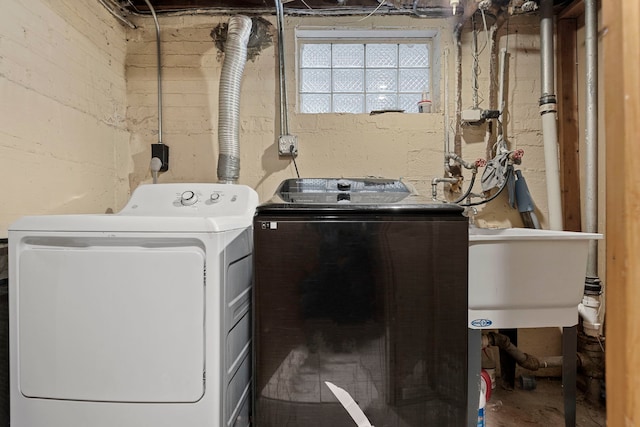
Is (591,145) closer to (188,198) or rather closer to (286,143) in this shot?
(286,143)

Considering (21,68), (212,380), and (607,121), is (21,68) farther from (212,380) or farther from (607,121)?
(607,121)

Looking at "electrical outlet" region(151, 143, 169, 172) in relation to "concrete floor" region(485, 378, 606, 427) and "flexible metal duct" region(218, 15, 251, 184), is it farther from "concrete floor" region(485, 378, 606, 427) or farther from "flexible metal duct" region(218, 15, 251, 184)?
"concrete floor" region(485, 378, 606, 427)

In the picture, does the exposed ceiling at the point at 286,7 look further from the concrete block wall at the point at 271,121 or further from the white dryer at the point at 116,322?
the white dryer at the point at 116,322

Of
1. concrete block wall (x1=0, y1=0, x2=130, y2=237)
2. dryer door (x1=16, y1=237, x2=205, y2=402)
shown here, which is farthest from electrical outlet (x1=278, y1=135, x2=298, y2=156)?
dryer door (x1=16, y1=237, x2=205, y2=402)

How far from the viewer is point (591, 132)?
5.80ft

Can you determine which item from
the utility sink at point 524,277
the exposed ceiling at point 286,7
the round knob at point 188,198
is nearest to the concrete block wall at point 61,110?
the exposed ceiling at point 286,7

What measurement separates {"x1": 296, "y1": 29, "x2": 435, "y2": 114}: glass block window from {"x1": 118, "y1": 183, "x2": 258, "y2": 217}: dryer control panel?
0.98 metres

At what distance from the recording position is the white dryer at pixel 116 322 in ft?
3.33

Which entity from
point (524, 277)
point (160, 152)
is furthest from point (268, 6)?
point (524, 277)

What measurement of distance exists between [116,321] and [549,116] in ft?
7.68

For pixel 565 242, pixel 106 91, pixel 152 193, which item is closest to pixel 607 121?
pixel 565 242

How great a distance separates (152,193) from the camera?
1.60 metres

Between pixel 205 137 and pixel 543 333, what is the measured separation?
2.45 m

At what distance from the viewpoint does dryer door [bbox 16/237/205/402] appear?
3.33ft
